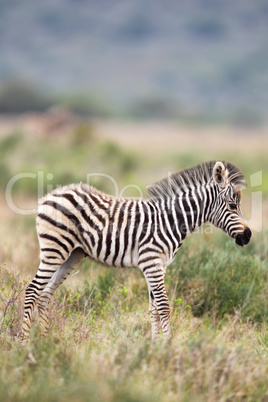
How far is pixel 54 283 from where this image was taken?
22.3 ft

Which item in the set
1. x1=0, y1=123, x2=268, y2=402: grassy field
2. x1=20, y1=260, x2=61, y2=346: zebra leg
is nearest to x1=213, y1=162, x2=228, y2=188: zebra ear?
x1=0, y1=123, x2=268, y2=402: grassy field

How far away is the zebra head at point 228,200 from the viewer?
273 inches

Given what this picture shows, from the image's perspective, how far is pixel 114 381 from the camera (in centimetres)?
474

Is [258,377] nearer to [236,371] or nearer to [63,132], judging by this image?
[236,371]

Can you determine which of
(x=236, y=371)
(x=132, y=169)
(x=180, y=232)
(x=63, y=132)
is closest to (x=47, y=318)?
(x=180, y=232)

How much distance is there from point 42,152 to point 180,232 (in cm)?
2074

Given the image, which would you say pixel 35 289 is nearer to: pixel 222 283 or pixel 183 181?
pixel 183 181

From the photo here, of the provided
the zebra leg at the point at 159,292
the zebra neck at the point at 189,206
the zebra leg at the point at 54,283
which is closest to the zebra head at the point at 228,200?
the zebra neck at the point at 189,206

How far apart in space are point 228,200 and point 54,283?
2315 millimetres

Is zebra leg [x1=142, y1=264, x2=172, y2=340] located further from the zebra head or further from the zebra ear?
the zebra ear

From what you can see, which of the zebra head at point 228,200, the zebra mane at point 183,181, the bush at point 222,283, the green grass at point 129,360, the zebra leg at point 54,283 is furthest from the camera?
the bush at point 222,283

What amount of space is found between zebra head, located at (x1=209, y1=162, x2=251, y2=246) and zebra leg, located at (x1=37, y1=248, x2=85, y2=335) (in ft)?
5.71

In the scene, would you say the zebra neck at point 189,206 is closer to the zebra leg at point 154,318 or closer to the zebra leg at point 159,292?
the zebra leg at point 159,292

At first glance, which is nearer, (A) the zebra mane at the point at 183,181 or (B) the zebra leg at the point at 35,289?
(B) the zebra leg at the point at 35,289
